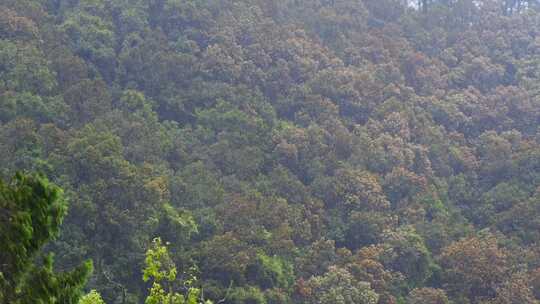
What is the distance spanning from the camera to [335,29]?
52.2 metres

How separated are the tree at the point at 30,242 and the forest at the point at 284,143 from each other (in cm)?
1574

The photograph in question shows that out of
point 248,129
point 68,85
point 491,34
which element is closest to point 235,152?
point 248,129

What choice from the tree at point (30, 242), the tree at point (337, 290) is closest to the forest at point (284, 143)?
the tree at point (337, 290)

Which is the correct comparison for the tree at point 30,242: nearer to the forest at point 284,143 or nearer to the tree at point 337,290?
the forest at point 284,143

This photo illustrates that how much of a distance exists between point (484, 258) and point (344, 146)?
11893 mm

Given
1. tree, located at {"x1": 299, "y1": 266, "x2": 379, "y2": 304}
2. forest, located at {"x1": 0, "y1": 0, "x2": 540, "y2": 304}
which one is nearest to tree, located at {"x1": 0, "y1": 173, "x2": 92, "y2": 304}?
forest, located at {"x1": 0, "y1": 0, "x2": 540, "y2": 304}

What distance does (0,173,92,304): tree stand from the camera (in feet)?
22.8

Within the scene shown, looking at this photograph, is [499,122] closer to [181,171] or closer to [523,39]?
[523,39]

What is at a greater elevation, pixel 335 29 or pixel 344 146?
pixel 335 29

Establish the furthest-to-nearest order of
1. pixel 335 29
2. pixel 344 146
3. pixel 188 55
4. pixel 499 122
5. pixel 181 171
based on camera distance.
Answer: pixel 335 29 < pixel 499 122 < pixel 188 55 < pixel 344 146 < pixel 181 171

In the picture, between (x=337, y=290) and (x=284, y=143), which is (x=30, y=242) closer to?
(x=337, y=290)

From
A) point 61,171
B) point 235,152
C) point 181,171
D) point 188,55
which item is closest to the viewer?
point 61,171

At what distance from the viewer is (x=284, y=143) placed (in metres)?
38.8

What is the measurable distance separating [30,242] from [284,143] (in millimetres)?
31820
